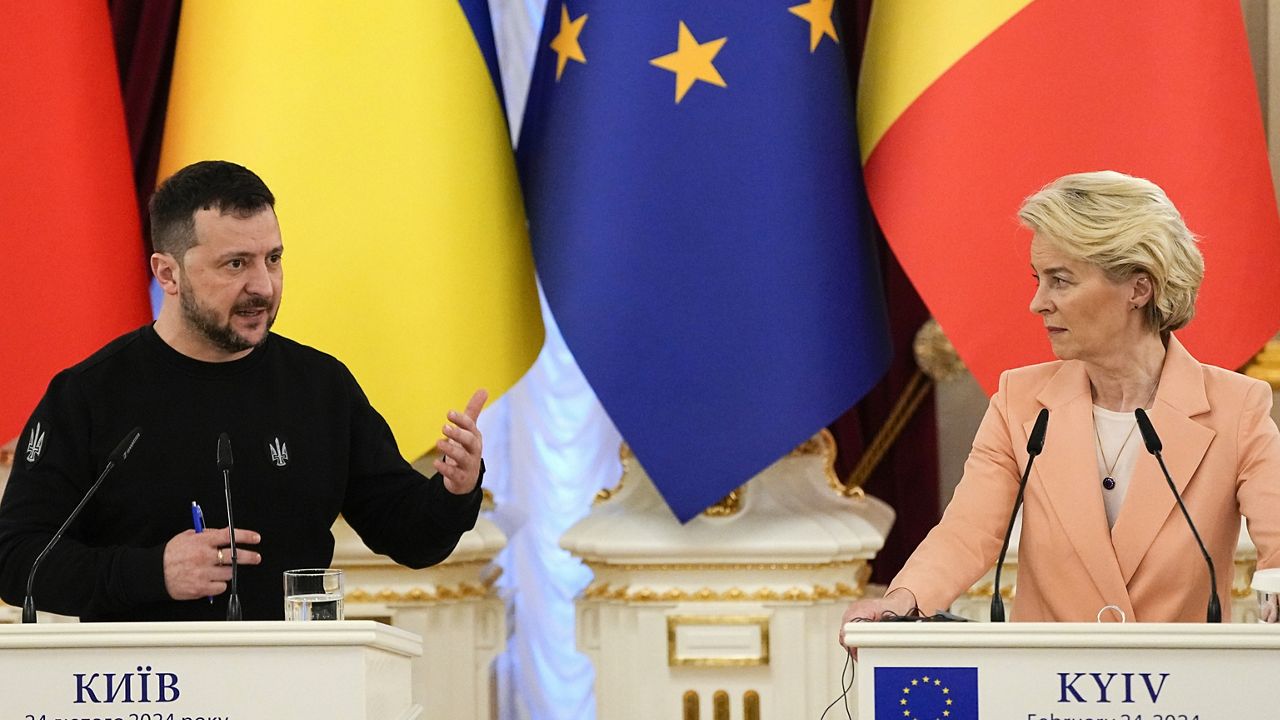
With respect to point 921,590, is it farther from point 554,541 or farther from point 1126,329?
point 554,541

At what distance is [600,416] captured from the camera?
15.1 feet

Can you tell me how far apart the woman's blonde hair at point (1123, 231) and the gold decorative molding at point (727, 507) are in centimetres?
168

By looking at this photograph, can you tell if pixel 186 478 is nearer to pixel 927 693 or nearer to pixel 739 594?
pixel 927 693

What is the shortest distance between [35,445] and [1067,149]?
8.00 feet

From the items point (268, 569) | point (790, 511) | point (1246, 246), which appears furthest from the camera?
point (790, 511)

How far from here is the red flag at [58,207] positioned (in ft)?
12.9

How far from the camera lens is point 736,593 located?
164 inches

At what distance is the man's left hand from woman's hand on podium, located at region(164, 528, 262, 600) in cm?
40

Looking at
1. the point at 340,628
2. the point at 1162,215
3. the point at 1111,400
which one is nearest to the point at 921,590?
the point at 1111,400

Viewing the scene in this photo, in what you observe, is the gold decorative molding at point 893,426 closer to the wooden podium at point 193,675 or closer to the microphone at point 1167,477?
the microphone at point 1167,477

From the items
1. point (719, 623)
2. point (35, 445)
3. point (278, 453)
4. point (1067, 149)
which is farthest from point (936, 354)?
point (35, 445)

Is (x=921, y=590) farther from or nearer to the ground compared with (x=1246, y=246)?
nearer to the ground

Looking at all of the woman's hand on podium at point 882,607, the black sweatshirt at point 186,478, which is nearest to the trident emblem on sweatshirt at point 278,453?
the black sweatshirt at point 186,478

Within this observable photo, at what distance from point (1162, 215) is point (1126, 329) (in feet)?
0.64
